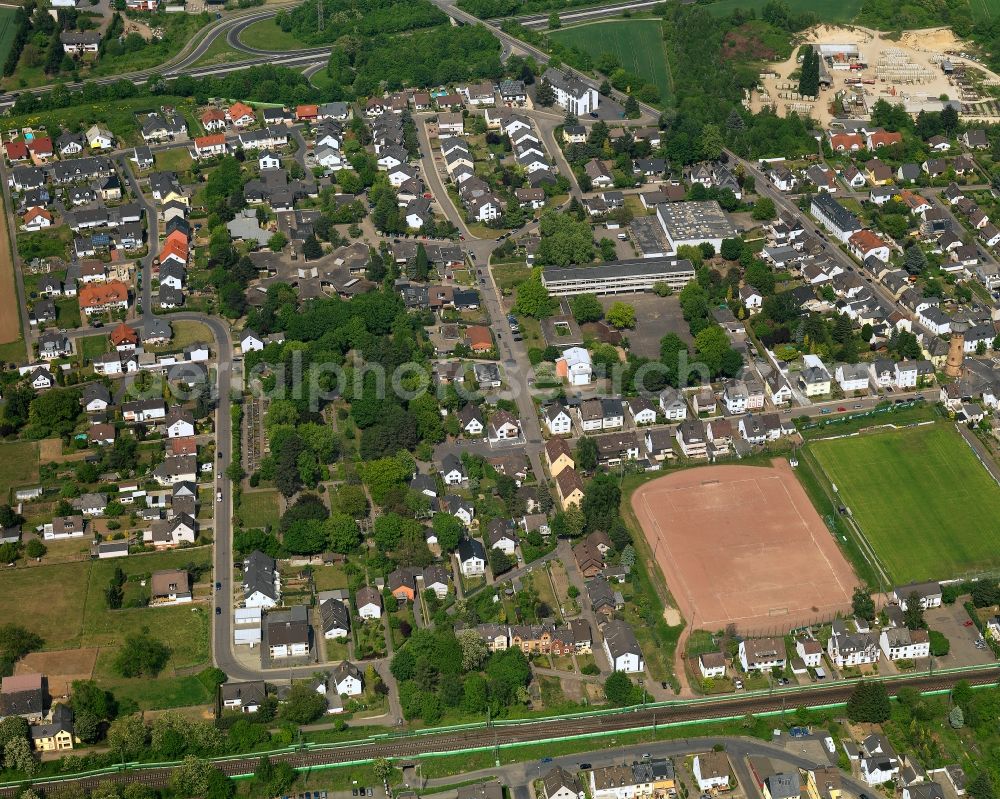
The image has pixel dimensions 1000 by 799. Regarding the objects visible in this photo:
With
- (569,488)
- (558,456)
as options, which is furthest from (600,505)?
(558,456)

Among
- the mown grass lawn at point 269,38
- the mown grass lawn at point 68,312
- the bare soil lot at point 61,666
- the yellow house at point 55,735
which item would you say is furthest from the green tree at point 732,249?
the mown grass lawn at point 269,38

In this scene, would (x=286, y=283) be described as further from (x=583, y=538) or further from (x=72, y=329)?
(x=583, y=538)

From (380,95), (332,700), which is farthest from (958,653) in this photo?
(380,95)

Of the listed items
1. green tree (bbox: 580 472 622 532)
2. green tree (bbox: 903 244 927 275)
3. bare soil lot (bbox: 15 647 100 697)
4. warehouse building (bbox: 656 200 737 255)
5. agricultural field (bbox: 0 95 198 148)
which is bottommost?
bare soil lot (bbox: 15 647 100 697)

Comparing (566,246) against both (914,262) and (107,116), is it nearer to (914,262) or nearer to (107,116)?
(914,262)

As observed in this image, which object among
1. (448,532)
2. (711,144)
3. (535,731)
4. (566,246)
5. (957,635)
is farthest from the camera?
(711,144)

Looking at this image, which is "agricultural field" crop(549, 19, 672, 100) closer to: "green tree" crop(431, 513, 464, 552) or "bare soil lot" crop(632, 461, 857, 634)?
"bare soil lot" crop(632, 461, 857, 634)

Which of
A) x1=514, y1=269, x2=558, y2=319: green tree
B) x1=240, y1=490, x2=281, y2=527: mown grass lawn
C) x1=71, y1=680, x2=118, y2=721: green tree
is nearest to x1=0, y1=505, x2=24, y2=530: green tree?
x1=240, y1=490, x2=281, y2=527: mown grass lawn
